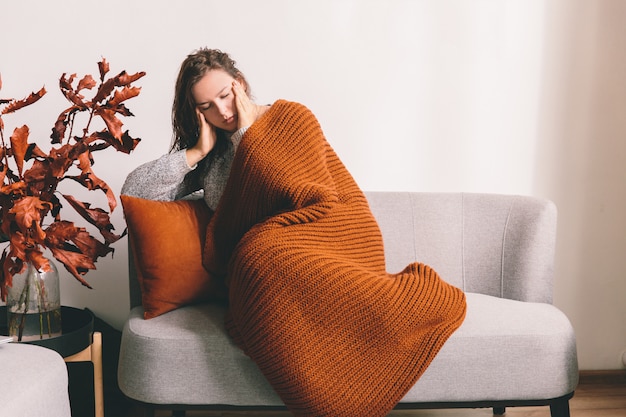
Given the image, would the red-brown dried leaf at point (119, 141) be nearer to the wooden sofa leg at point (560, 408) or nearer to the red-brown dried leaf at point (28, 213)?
the red-brown dried leaf at point (28, 213)

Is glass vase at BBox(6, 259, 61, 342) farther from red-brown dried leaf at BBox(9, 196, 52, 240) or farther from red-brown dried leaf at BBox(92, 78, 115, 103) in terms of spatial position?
red-brown dried leaf at BBox(92, 78, 115, 103)

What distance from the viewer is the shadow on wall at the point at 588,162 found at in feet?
7.95

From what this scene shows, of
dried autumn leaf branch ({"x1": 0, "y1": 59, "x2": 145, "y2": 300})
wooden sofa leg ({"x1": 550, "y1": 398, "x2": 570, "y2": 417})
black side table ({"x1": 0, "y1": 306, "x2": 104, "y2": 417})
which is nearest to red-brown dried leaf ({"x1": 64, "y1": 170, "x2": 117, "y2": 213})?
dried autumn leaf branch ({"x1": 0, "y1": 59, "x2": 145, "y2": 300})

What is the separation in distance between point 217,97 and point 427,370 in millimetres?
996

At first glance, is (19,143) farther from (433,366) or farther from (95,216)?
(433,366)

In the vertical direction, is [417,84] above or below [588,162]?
above

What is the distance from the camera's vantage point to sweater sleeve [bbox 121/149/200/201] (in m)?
2.01

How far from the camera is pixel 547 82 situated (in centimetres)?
245

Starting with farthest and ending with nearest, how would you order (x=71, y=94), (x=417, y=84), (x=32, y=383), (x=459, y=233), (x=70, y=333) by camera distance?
(x=417, y=84)
(x=459, y=233)
(x=70, y=333)
(x=71, y=94)
(x=32, y=383)

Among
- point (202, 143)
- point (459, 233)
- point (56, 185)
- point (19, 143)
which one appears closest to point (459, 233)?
point (459, 233)

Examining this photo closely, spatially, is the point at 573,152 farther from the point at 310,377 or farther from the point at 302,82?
the point at 310,377

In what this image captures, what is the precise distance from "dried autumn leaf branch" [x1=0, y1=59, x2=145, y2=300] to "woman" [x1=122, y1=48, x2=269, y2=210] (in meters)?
0.34

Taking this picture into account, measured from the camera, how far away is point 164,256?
6.04 ft

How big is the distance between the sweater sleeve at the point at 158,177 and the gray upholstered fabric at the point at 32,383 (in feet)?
2.19
